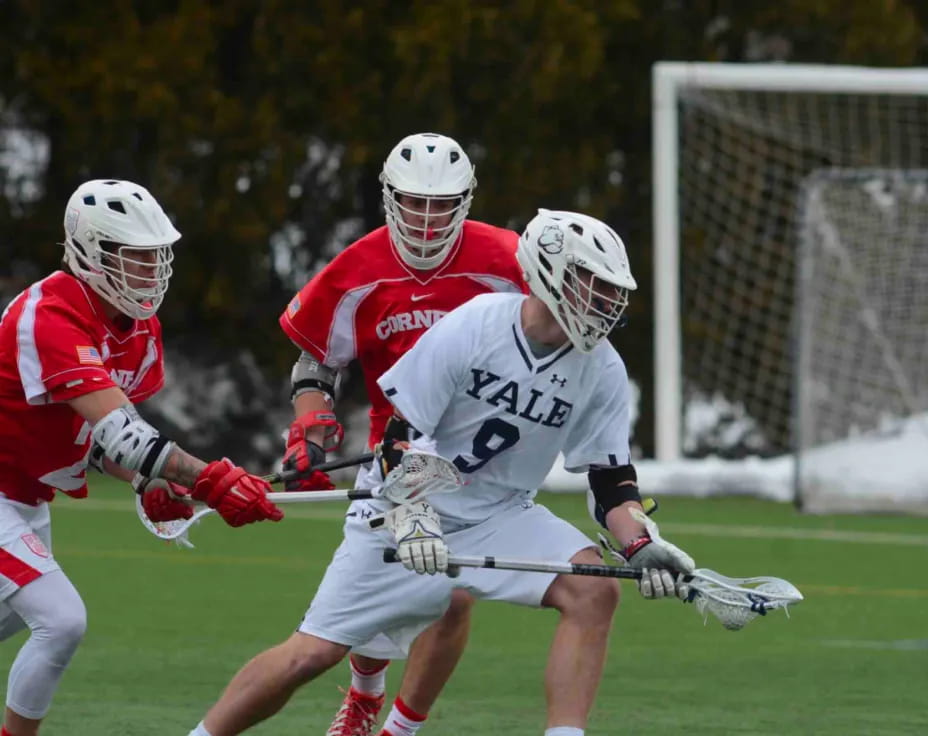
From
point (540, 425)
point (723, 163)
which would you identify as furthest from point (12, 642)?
point (723, 163)

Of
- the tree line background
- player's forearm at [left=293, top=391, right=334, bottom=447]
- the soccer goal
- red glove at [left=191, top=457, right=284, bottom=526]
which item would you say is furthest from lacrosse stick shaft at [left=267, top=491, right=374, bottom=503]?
the tree line background

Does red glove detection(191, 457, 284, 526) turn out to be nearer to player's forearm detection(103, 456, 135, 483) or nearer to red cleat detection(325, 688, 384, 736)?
player's forearm detection(103, 456, 135, 483)

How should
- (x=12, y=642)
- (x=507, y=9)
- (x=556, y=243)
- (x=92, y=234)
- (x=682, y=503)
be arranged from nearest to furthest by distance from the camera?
(x=556, y=243) → (x=92, y=234) → (x=12, y=642) → (x=682, y=503) → (x=507, y=9)

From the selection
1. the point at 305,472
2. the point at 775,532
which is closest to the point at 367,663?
the point at 305,472

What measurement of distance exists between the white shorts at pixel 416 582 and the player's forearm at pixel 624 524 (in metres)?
0.08

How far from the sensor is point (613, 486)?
550 cm

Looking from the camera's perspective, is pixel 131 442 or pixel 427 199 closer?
pixel 131 442

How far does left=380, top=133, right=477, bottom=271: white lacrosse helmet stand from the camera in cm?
617

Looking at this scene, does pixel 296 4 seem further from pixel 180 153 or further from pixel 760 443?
pixel 760 443

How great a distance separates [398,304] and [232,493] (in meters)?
1.11

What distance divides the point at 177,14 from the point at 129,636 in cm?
809

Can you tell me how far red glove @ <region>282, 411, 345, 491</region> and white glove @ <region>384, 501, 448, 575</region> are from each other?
3.25 feet

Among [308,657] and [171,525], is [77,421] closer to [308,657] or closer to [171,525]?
[171,525]

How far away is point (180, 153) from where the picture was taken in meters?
15.3
